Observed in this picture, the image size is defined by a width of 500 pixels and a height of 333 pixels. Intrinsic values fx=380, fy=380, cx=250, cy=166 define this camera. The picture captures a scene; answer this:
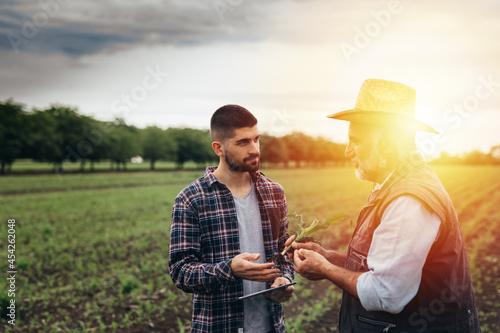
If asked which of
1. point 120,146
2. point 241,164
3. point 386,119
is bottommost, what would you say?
point 241,164

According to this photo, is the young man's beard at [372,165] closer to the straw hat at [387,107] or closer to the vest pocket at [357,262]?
the straw hat at [387,107]

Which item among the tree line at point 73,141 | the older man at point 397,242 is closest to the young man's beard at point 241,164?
the older man at point 397,242

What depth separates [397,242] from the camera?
205cm

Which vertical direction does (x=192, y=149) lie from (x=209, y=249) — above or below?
above

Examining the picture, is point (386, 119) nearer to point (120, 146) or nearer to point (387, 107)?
point (387, 107)

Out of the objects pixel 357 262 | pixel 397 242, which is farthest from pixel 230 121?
pixel 397 242

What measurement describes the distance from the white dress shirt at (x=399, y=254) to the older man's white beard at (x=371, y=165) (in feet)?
1.21

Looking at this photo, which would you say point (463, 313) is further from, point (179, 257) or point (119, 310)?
point (119, 310)

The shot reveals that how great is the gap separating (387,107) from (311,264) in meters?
1.14

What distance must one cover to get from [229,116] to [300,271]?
53.1 inches

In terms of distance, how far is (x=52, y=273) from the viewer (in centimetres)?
895

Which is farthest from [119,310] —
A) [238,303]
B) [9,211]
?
[9,211]

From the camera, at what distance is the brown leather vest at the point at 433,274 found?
2.15m

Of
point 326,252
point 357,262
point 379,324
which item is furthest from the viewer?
point 326,252
